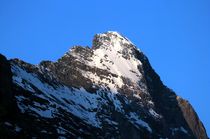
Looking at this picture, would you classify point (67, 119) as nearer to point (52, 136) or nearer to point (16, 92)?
point (16, 92)

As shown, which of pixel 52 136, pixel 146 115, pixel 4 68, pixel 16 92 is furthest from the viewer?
pixel 146 115

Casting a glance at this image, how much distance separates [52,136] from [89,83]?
86461 mm

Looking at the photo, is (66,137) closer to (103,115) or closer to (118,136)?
(118,136)

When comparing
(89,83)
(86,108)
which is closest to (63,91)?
(86,108)

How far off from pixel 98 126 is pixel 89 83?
143 ft

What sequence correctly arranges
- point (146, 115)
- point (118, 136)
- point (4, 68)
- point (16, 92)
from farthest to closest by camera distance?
point (146, 115) < point (118, 136) < point (16, 92) < point (4, 68)

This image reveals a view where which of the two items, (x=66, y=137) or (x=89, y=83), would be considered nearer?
(x=66, y=137)

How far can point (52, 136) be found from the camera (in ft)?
373

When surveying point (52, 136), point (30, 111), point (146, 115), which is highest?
point (146, 115)

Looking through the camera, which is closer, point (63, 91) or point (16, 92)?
point (16, 92)

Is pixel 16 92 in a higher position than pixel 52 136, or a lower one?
higher

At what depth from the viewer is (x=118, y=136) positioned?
157 m

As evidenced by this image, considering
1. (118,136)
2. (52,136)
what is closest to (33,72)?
(118,136)

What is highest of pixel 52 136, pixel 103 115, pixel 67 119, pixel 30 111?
pixel 103 115
